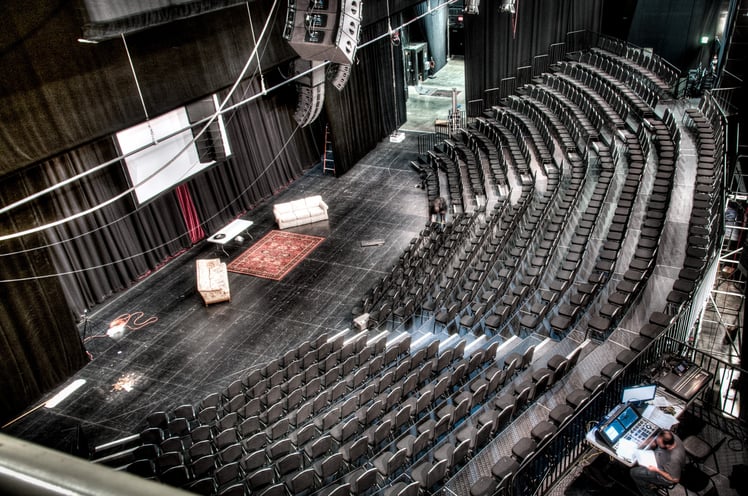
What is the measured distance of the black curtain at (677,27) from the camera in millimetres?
17875

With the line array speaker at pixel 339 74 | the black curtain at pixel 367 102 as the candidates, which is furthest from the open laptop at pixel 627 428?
the black curtain at pixel 367 102

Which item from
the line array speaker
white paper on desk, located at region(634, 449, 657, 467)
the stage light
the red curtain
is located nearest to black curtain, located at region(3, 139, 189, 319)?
the red curtain

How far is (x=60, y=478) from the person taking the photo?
0.61 m

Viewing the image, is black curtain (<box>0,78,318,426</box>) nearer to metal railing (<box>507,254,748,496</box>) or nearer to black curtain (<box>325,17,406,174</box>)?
black curtain (<box>325,17,406,174</box>)

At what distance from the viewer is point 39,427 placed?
9695 millimetres

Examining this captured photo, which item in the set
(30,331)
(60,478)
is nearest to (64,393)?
(30,331)

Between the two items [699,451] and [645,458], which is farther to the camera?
[699,451]

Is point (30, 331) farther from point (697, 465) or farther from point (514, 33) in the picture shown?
point (514, 33)

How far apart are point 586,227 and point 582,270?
994 millimetres

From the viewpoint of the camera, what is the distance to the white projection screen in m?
12.0

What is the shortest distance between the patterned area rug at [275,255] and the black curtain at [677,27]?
517 inches

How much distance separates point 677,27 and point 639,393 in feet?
53.7

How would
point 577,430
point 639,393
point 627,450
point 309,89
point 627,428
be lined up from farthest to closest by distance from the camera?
point 309,89, point 577,430, point 639,393, point 627,428, point 627,450

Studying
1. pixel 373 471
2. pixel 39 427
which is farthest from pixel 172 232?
pixel 373 471
